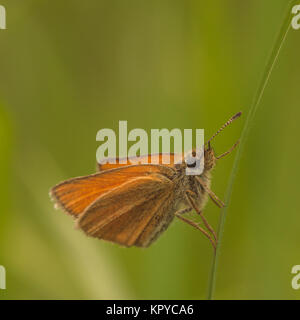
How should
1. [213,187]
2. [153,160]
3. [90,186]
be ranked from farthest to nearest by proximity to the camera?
[213,187], [153,160], [90,186]

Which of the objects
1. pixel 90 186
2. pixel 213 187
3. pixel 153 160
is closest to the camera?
pixel 90 186

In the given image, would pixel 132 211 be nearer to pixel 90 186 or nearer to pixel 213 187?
pixel 90 186

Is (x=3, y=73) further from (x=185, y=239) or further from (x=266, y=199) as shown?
(x=266, y=199)

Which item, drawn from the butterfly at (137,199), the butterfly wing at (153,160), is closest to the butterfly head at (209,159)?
the butterfly at (137,199)

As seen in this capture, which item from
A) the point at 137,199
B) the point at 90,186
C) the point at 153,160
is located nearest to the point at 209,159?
the point at 153,160

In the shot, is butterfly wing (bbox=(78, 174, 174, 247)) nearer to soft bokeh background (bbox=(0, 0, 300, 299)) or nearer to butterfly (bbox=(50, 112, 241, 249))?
butterfly (bbox=(50, 112, 241, 249))

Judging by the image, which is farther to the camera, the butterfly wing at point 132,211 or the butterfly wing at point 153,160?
the butterfly wing at point 153,160

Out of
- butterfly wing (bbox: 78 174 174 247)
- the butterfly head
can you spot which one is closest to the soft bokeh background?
the butterfly head

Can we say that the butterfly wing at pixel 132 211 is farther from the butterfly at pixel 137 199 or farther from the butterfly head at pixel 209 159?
the butterfly head at pixel 209 159
